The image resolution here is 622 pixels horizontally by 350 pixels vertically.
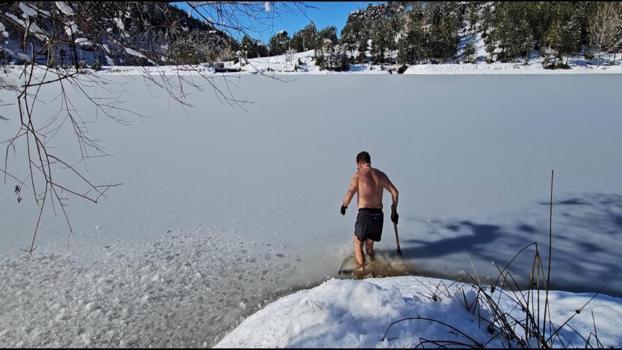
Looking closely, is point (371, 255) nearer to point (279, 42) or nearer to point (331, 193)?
point (331, 193)

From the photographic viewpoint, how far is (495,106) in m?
15.8

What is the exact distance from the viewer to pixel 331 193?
6.42 metres

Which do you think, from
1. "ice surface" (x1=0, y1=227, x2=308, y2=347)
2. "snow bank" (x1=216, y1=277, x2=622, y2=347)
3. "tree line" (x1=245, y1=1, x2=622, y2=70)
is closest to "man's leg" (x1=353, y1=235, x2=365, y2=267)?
"ice surface" (x1=0, y1=227, x2=308, y2=347)

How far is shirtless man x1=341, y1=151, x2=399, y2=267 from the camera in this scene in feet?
13.9

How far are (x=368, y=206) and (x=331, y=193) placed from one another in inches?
83.3

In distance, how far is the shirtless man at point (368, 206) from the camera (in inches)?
167

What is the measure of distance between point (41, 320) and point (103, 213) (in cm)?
262

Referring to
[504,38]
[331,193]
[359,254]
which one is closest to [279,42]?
[359,254]

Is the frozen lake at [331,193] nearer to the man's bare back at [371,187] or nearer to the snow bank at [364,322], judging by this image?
the man's bare back at [371,187]

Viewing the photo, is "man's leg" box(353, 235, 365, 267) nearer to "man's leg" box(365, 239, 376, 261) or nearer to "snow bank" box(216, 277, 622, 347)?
"man's leg" box(365, 239, 376, 261)

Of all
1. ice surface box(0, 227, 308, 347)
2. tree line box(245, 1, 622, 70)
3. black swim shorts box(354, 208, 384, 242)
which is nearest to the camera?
ice surface box(0, 227, 308, 347)

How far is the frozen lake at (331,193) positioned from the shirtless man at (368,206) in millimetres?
309

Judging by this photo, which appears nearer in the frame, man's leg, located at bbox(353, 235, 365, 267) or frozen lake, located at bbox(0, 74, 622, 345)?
man's leg, located at bbox(353, 235, 365, 267)

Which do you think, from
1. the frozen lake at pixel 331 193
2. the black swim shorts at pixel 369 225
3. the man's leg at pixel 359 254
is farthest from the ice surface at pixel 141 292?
the black swim shorts at pixel 369 225
